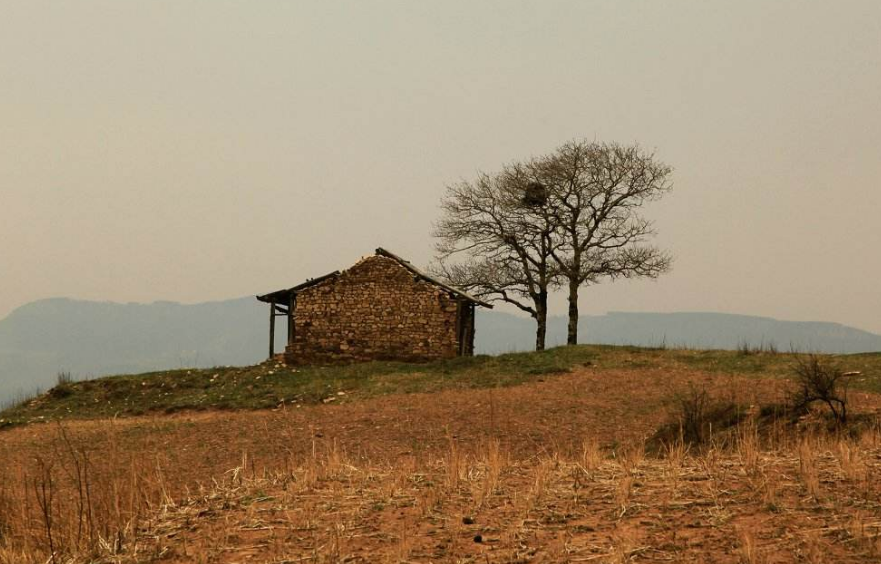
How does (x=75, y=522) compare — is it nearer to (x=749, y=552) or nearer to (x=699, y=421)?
(x=749, y=552)

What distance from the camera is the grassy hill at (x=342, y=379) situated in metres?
23.8

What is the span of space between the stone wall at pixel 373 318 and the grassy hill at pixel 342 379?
176 cm

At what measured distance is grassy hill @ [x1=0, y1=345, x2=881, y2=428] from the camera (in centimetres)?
2381

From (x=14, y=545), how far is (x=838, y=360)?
80.2ft

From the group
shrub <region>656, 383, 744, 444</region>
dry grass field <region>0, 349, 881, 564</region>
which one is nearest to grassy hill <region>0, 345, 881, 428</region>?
shrub <region>656, 383, 744, 444</region>

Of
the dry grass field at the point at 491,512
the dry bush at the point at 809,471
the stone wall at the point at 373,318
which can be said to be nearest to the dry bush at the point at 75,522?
the dry grass field at the point at 491,512

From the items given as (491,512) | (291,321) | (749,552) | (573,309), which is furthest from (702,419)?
(573,309)

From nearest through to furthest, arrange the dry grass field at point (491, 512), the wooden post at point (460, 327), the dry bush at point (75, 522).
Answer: the dry grass field at point (491, 512)
the dry bush at point (75, 522)
the wooden post at point (460, 327)

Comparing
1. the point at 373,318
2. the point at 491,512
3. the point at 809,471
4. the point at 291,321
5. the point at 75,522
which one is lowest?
the point at 75,522

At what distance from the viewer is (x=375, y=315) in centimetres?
3128

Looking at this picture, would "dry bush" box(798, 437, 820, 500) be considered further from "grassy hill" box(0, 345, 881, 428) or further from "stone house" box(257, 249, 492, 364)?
"stone house" box(257, 249, 492, 364)

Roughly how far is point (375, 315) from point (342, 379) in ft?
17.8

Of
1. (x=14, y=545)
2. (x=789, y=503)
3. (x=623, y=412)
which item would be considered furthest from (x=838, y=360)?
(x=14, y=545)

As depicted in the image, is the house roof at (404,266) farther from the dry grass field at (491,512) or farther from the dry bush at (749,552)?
the dry bush at (749,552)
